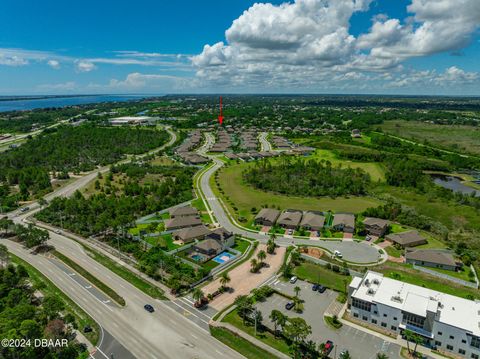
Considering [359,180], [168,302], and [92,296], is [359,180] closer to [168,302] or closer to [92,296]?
[168,302]

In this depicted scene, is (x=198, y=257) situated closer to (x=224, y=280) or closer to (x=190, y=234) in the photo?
(x=190, y=234)

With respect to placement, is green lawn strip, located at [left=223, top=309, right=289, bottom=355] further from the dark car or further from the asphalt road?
the asphalt road

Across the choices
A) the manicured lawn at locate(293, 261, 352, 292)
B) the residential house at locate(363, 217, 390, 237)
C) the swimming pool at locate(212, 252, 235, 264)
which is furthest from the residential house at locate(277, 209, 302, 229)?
the swimming pool at locate(212, 252, 235, 264)

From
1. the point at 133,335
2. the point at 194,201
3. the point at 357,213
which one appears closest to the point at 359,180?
the point at 357,213

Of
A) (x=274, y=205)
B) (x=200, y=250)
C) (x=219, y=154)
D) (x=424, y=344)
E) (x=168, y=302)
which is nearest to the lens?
(x=424, y=344)

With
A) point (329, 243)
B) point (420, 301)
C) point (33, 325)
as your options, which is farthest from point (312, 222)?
point (33, 325)

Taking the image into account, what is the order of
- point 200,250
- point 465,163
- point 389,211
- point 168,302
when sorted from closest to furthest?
1. point 168,302
2. point 200,250
3. point 389,211
4. point 465,163

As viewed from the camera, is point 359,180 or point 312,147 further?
point 312,147
